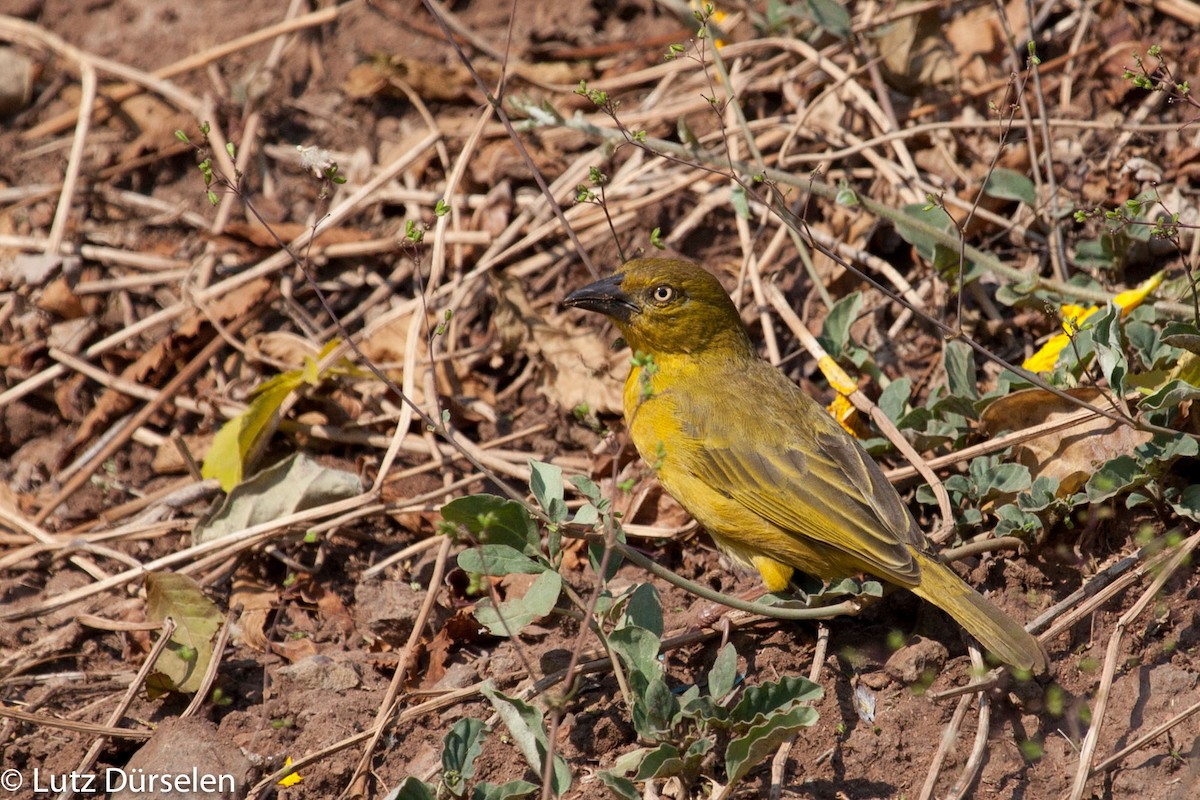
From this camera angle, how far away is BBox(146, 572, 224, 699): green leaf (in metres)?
4.07

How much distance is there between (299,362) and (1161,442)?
3.83 m

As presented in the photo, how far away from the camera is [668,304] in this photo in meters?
4.67

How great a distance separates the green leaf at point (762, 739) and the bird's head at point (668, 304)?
6.44 feet

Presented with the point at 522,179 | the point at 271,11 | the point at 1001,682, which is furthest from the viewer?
the point at 271,11

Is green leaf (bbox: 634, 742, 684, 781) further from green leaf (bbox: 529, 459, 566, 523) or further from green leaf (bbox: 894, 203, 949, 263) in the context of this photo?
green leaf (bbox: 894, 203, 949, 263)

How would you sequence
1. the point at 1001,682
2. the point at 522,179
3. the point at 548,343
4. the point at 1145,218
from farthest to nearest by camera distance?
→ the point at 522,179 → the point at 548,343 → the point at 1145,218 → the point at 1001,682

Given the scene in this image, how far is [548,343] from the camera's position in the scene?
529 centimetres

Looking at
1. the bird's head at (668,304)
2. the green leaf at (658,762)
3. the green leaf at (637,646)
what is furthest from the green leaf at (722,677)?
the bird's head at (668,304)

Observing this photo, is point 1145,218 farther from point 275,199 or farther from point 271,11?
point 271,11

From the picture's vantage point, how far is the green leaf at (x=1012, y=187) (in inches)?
191

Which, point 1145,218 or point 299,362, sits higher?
point 1145,218

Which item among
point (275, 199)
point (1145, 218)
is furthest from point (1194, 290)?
point (275, 199)

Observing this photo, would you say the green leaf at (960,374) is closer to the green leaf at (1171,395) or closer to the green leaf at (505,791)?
the green leaf at (1171,395)

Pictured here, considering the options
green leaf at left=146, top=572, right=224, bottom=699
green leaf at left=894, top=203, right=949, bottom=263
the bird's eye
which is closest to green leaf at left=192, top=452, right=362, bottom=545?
green leaf at left=146, top=572, right=224, bottom=699
